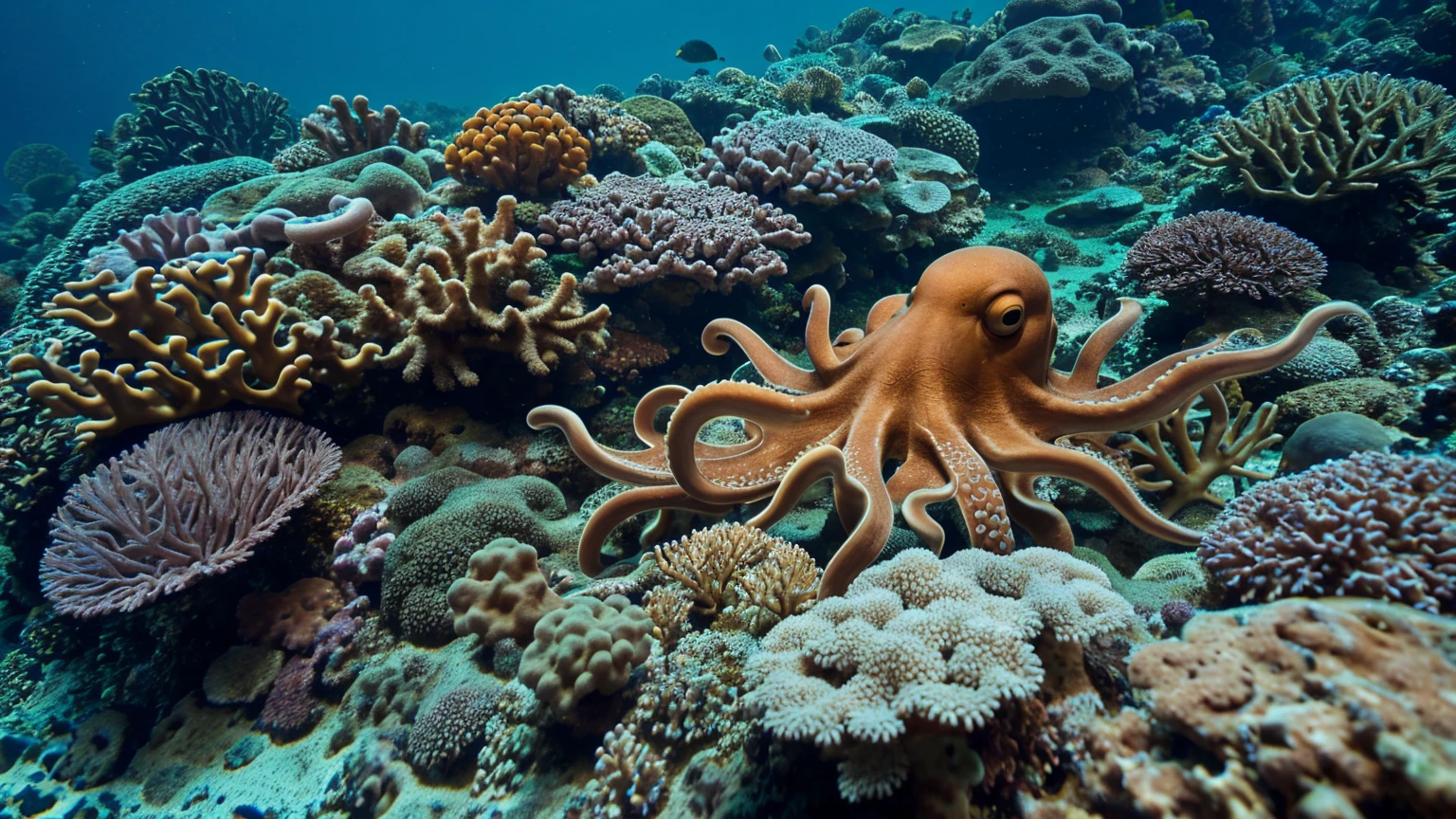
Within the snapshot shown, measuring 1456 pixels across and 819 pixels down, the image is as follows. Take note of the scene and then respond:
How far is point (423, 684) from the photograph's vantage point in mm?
2729

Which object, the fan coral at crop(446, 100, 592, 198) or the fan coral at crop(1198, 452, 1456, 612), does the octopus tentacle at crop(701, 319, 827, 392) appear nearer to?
the fan coral at crop(1198, 452, 1456, 612)

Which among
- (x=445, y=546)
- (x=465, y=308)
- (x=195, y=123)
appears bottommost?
(x=445, y=546)

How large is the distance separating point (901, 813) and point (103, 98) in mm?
126901

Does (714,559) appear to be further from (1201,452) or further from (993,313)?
(1201,452)

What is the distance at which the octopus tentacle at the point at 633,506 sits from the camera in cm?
256

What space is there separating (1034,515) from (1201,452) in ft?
4.47

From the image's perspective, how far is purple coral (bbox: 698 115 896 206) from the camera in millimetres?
5449

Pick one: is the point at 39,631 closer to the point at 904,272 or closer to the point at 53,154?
the point at 904,272

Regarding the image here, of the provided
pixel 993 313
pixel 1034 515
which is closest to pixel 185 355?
pixel 993 313

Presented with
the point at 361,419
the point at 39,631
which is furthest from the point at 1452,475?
the point at 39,631

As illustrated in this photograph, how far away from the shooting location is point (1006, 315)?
7.97ft

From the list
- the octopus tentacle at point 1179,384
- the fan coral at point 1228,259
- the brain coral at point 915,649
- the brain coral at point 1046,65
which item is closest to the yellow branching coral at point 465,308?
the brain coral at point 915,649

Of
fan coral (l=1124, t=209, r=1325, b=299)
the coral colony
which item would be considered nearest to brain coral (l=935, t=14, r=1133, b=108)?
the coral colony

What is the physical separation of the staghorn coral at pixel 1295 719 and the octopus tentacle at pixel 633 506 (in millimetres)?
1627
